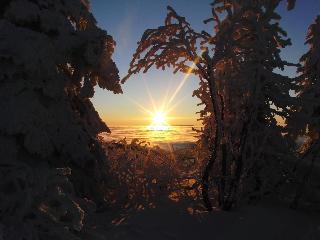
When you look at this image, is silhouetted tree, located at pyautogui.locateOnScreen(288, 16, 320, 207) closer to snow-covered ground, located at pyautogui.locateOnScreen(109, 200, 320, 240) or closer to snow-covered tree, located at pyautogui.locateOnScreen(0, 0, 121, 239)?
snow-covered ground, located at pyautogui.locateOnScreen(109, 200, 320, 240)

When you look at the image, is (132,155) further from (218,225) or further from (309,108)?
(309,108)

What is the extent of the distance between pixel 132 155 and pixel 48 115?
3.88 metres

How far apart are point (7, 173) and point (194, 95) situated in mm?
5147

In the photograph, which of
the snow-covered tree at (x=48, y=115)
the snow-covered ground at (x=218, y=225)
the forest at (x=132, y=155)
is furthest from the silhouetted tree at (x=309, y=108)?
the snow-covered tree at (x=48, y=115)

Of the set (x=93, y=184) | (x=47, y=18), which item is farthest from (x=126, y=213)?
(x=47, y=18)

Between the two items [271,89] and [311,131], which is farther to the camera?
[311,131]

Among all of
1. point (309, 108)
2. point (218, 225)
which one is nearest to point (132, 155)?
point (218, 225)

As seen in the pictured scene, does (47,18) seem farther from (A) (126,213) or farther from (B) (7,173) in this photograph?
(A) (126,213)

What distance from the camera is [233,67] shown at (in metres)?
8.73

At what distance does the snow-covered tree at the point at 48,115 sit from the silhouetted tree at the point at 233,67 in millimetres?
1079

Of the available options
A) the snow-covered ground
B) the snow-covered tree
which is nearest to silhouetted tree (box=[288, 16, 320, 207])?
the snow-covered ground

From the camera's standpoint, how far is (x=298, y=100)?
358 inches

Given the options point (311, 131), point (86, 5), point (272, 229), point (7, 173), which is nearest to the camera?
point (7, 173)

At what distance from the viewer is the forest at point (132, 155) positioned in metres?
6.73
